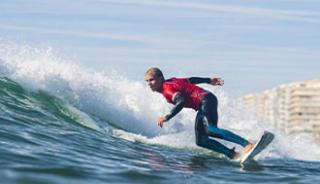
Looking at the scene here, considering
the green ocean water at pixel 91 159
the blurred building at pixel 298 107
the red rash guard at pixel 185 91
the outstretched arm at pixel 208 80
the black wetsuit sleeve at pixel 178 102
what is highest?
the blurred building at pixel 298 107

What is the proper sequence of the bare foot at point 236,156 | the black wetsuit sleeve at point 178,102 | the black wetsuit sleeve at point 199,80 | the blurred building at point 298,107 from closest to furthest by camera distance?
the black wetsuit sleeve at point 178,102, the bare foot at point 236,156, the black wetsuit sleeve at point 199,80, the blurred building at point 298,107

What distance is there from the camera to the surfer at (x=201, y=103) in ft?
46.9

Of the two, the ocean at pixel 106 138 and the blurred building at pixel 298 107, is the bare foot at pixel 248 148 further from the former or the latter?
the blurred building at pixel 298 107

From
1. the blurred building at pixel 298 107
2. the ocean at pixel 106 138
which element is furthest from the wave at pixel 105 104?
the blurred building at pixel 298 107

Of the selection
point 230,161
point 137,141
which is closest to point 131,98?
point 137,141

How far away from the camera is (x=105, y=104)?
67.8 ft

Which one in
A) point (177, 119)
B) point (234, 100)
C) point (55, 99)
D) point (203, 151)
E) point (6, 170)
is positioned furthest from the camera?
point (234, 100)

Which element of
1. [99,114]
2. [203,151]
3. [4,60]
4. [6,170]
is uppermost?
[4,60]

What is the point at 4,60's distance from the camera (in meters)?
21.0

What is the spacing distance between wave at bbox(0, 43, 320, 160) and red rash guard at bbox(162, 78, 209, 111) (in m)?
2.64

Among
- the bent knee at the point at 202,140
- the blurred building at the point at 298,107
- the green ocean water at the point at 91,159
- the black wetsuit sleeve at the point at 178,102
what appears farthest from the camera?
the blurred building at the point at 298,107

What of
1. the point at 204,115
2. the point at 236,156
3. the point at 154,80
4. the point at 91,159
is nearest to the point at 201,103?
the point at 204,115

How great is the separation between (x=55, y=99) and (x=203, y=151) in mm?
4571

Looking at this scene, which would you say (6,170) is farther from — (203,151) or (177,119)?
(177,119)
